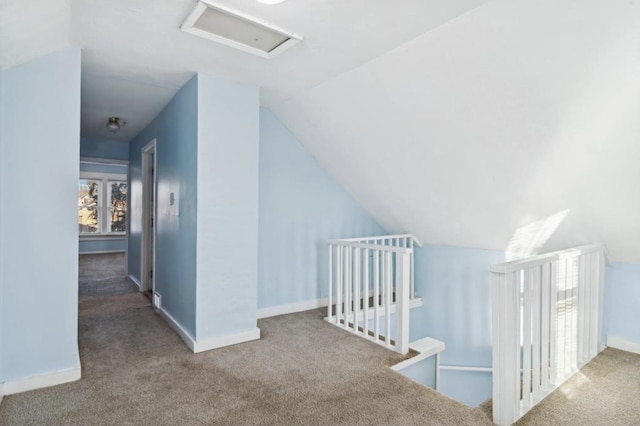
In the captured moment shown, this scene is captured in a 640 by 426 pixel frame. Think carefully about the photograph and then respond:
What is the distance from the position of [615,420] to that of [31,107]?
3920 millimetres

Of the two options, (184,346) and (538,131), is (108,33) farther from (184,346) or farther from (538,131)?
(538,131)

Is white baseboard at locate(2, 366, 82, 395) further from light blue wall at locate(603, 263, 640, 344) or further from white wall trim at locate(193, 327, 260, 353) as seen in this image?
light blue wall at locate(603, 263, 640, 344)

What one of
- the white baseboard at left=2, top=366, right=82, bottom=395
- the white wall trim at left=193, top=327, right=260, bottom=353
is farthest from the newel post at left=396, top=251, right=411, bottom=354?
the white baseboard at left=2, top=366, right=82, bottom=395

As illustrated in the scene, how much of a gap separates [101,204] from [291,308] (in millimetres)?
7341

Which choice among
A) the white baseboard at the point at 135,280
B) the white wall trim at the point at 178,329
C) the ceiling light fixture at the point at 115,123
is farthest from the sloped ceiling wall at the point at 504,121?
the white baseboard at the point at 135,280

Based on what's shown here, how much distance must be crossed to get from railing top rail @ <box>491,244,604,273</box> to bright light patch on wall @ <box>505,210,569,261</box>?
0.30 m

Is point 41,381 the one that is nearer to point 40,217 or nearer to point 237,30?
point 40,217

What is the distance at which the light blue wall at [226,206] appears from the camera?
2857mm

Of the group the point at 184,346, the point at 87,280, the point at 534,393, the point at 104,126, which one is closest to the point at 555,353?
the point at 534,393

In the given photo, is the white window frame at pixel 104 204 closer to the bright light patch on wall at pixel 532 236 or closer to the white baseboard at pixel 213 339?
the white baseboard at pixel 213 339

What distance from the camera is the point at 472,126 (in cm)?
254

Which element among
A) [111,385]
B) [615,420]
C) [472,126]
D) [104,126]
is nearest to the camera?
[615,420]

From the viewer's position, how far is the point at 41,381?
2236 millimetres

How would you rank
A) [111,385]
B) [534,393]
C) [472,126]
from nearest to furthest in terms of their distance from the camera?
[534,393] < [111,385] < [472,126]
